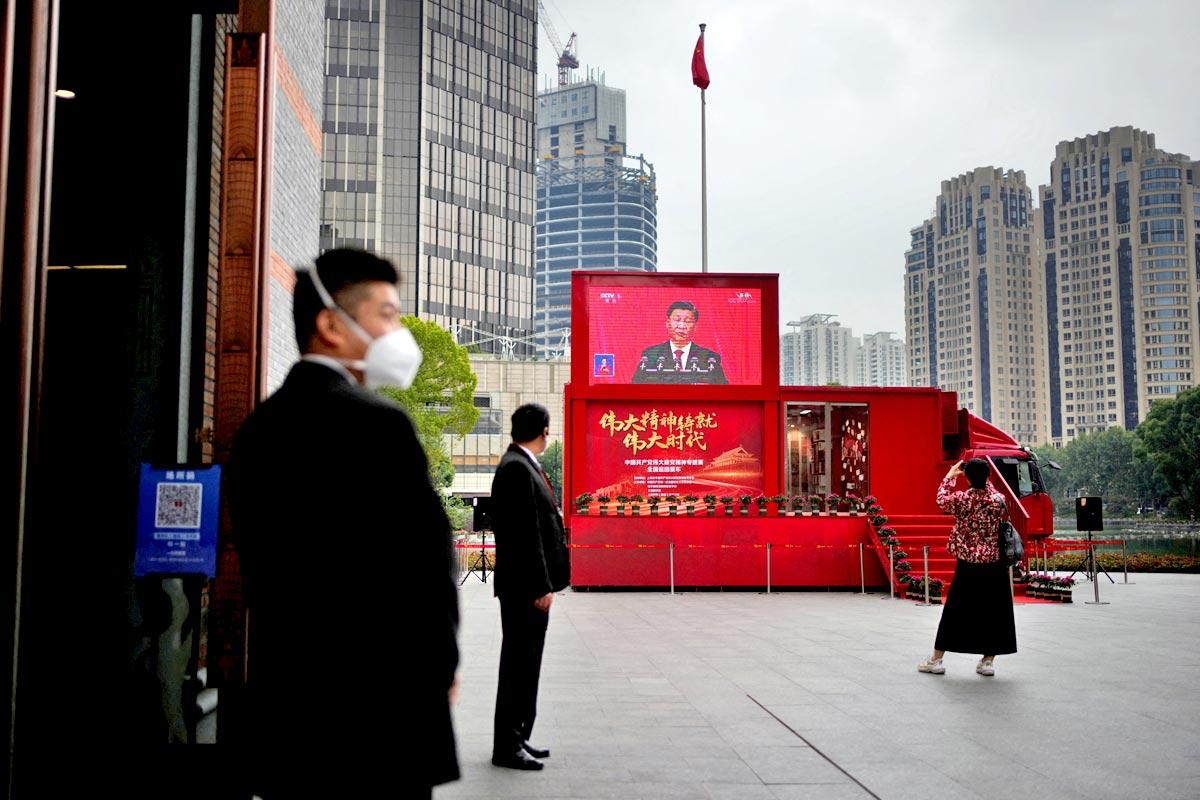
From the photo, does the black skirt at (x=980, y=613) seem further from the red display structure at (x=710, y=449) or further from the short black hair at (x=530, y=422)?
the red display structure at (x=710, y=449)

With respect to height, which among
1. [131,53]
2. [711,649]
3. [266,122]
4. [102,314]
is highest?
[131,53]

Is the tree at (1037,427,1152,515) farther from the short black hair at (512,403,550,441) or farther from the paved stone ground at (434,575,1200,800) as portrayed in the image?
the short black hair at (512,403,550,441)

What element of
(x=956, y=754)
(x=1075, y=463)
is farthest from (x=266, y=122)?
(x=1075, y=463)

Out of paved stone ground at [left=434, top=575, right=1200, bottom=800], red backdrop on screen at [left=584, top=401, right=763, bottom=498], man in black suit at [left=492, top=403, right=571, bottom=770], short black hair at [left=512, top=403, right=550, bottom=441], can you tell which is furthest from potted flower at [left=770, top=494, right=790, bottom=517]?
short black hair at [left=512, top=403, right=550, bottom=441]

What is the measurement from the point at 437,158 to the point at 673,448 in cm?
8604

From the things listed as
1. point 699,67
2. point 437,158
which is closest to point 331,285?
point 699,67

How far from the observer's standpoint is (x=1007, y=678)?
8.16 m

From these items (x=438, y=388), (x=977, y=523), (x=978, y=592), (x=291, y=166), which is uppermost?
(x=438, y=388)

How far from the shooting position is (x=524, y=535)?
5160mm

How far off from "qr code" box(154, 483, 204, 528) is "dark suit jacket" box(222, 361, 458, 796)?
10.1 feet

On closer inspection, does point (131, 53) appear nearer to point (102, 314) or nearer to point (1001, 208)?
point (102, 314)

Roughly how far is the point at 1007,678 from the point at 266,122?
6.90 metres

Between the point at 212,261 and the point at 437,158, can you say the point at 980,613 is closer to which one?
the point at 212,261

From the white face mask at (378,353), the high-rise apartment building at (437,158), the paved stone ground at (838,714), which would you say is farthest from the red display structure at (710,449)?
the high-rise apartment building at (437,158)
